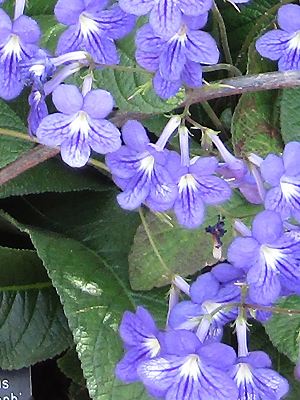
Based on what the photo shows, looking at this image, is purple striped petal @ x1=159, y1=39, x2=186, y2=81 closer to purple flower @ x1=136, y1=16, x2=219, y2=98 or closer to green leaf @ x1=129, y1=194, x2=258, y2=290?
purple flower @ x1=136, y1=16, x2=219, y2=98

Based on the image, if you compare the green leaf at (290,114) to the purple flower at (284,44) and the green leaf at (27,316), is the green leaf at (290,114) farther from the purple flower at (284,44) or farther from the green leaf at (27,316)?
the green leaf at (27,316)

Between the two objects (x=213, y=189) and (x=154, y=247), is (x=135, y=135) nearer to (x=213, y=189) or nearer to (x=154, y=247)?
(x=213, y=189)

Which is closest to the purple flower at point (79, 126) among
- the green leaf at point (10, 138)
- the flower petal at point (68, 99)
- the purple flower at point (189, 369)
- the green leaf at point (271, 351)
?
the flower petal at point (68, 99)

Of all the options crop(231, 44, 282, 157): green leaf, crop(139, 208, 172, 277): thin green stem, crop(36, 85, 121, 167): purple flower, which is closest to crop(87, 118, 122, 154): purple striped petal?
crop(36, 85, 121, 167): purple flower

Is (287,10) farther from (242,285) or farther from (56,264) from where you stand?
(56,264)

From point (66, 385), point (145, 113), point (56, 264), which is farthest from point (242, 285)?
point (66, 385)

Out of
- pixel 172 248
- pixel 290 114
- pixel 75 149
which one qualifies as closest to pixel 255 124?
pixel 290 114
